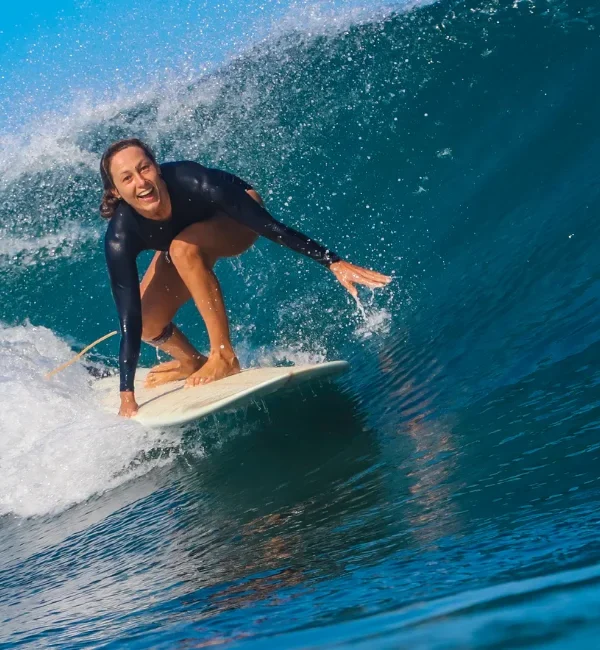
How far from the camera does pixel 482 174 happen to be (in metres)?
6.28

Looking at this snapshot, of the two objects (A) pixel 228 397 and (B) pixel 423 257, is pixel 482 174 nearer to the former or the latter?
(B) pixel 423 257

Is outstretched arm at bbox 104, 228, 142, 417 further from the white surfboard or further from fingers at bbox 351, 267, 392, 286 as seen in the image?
fingers at bbox 351, 267, 392, 286

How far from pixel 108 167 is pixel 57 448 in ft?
4.36

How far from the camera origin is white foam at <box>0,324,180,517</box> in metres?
3.78

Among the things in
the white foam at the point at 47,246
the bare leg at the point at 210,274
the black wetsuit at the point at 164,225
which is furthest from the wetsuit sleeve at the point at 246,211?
the white foam at the point at 47,246

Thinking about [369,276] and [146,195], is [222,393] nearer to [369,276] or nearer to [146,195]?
[369,276]

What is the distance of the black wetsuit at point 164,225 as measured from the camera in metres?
4.14

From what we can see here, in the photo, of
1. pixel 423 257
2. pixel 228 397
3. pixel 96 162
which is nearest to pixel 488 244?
pixel 423 257

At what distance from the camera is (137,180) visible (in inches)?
159

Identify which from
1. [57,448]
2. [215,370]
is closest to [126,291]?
[215,370]

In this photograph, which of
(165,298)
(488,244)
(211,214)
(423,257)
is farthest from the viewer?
(423,257)

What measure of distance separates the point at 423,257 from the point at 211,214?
1923 millimetres

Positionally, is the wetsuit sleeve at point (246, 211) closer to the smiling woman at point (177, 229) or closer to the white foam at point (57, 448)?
the smiling woman at point (177, 229)

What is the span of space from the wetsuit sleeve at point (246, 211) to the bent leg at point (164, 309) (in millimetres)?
651
